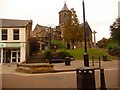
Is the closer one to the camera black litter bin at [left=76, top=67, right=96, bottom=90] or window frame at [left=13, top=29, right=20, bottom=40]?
black litter bin at [left=76, top=67, right=96, bottom=90]

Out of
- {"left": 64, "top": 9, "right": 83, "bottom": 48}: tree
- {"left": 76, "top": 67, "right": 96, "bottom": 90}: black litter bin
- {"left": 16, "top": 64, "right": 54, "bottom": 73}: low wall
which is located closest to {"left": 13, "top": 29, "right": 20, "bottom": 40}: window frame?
{"left": 64, "top": 9, "right": 83, "bottom": 48}: tree

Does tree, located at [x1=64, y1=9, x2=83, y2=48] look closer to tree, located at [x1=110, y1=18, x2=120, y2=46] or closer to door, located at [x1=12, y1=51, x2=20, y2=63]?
tree, located at [x1=110, y1=18, x2=120, y2=46]

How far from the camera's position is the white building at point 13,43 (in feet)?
131

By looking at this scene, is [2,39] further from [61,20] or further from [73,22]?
[61,20]

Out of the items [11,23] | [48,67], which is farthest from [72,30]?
[48,67]

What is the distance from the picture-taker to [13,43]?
39.9 m

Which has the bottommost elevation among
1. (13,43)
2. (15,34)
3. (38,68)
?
(38,68)

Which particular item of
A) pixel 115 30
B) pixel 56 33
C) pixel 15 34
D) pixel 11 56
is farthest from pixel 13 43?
pixel 56 33

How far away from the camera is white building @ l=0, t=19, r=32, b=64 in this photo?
131 feet

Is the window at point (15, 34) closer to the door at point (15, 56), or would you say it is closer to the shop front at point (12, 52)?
the shop front at point (12, 52)

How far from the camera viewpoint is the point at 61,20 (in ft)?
282

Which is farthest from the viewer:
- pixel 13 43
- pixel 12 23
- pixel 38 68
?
pixel 12 23

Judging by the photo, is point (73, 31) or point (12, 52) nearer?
point (12, 52)

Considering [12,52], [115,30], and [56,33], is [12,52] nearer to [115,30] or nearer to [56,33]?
[115,30]
